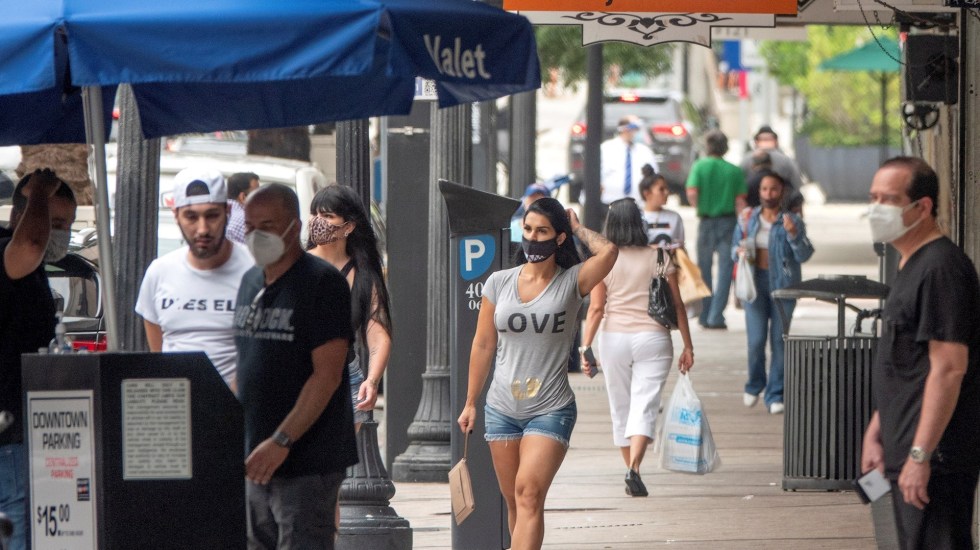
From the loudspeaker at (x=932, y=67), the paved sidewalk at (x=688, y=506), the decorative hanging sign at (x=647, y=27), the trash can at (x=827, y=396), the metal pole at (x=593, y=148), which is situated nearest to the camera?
the paved sidewalk at (x=688, y=506)

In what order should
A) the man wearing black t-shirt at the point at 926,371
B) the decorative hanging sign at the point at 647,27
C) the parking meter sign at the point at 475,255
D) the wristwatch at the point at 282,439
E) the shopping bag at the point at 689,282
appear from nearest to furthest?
the man wearing black t-shirt at the point at 926,371
the wristwatch at the point at 282,439
the parking meter sign at the point at 475,255
the decorative hanging sign at the point at 647,27
the shopping bag at the point at 689,282

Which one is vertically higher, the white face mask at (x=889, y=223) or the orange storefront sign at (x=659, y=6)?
the orange storefront sign at (x=659, y=6)

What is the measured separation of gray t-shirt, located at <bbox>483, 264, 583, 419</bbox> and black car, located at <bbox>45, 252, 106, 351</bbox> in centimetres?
261

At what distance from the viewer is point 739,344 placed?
57.2ft

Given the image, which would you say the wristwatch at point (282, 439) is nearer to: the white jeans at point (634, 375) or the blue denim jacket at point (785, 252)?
the white jeans at point (634, 375)

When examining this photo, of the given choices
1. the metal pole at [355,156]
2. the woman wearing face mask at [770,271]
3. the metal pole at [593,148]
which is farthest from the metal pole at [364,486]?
the metal pole at [593,148]

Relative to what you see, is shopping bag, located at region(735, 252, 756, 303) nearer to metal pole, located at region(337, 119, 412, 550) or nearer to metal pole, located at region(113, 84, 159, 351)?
metal pole, located at region(337, 119, 412, 550)

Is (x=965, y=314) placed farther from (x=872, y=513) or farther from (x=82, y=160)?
(x=82, y=160)

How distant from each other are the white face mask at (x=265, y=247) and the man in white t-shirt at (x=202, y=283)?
0.26 m

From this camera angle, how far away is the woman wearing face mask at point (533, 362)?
728 cm

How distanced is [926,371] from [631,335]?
4789 millimetres

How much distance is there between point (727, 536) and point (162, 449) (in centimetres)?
420

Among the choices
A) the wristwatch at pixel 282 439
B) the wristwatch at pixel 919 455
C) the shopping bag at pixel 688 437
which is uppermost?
the wristwatch at pixel 282 439

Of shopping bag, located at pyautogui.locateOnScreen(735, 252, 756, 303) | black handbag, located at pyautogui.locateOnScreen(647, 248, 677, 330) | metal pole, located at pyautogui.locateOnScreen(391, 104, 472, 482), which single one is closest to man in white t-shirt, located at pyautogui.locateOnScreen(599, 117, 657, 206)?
shopping bag, located at pyautogui.locateOnScreen(735, 252, 756, 303)
